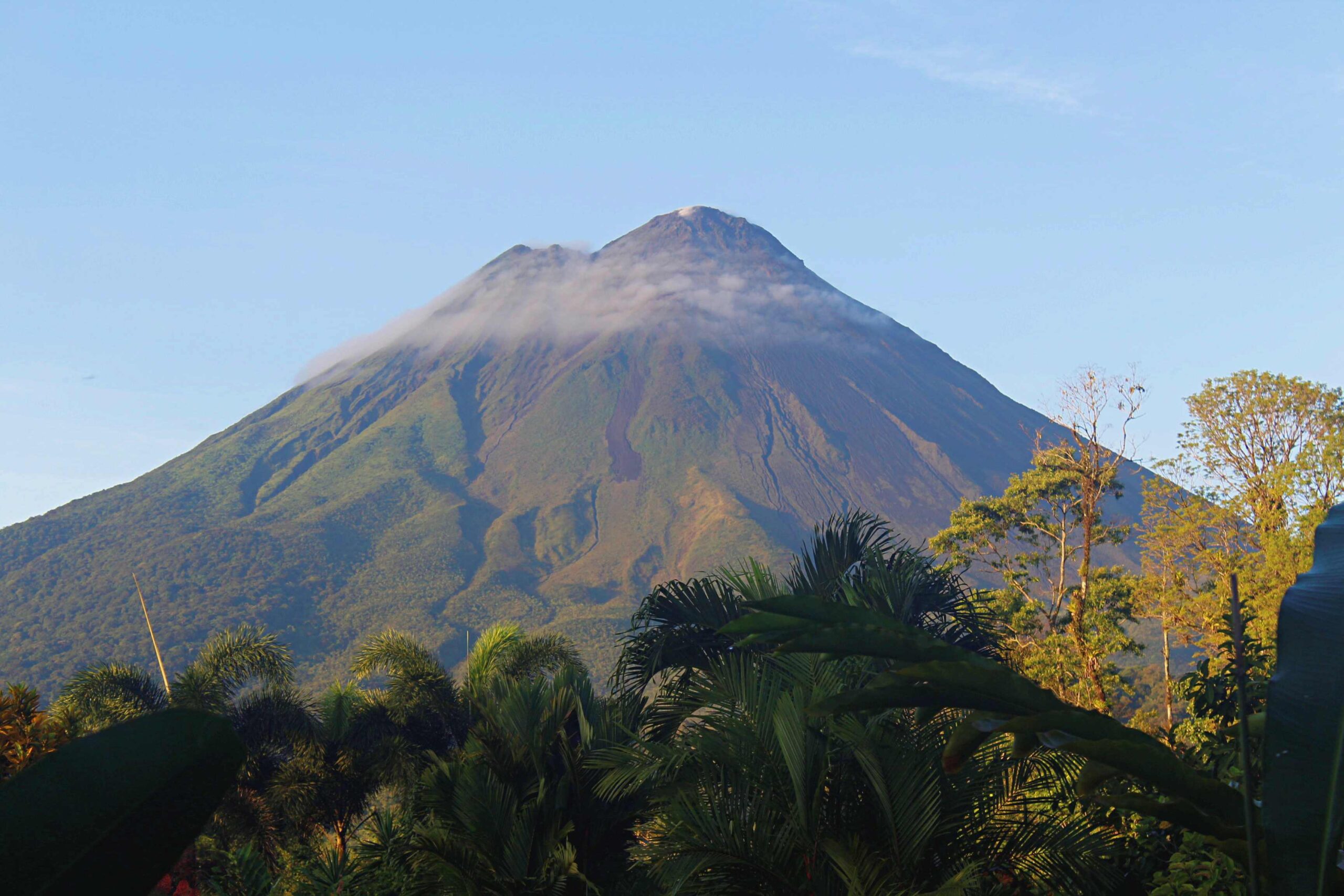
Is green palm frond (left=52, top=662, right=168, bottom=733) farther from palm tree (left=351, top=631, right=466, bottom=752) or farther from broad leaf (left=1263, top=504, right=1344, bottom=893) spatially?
broad leaf (left=1263, top=504, right=1344, bottom=893)

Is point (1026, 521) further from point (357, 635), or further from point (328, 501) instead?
point (328, 501)

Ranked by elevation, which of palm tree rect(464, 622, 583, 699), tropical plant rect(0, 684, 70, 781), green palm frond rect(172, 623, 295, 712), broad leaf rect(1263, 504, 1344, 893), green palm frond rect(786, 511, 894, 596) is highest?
broad leaf rect(1263, 504, 1344, 893)

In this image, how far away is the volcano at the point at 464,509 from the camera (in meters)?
115

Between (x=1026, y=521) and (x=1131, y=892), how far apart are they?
2630cm

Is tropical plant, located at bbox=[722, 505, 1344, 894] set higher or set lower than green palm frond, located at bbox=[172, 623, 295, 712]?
higher

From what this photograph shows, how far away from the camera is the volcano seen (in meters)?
115

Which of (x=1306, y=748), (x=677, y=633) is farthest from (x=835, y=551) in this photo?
(x=1306, y=748)

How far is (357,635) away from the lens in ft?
378

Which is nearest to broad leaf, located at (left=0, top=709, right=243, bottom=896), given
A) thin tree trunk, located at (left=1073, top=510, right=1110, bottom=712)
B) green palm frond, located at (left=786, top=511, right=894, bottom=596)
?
green palm frond, located at (left=786, top=511, right=894, bottom=596)

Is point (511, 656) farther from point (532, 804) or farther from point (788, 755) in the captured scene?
point (788, 755)

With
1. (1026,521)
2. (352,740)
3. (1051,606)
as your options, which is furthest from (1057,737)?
(1026,521)

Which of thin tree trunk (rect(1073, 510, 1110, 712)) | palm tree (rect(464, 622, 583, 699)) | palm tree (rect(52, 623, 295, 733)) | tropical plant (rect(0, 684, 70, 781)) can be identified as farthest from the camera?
palm tree (rect(52, 623, 295, 733))

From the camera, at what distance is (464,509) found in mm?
155625

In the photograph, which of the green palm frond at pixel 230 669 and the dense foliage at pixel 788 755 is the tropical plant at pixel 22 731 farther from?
the green palm frond at pixel 230 669
